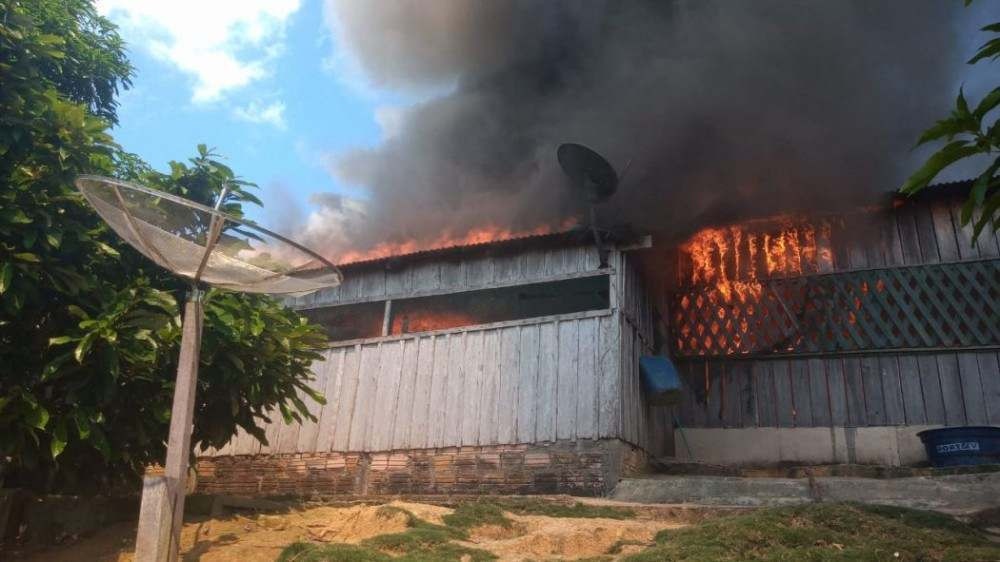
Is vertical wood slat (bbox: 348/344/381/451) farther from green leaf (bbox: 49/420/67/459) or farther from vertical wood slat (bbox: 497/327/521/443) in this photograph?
green leaf (bbox: 49/420/67/459)

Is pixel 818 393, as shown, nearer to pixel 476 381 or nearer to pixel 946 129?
pixel 476 381

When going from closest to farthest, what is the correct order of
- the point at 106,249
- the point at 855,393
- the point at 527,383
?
the point at 106,249, the point at 527,383, the point at 855,393

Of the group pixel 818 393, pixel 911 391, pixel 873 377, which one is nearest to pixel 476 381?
pixel 818 393

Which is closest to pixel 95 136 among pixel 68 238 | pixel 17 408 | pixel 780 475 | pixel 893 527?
pixel 68 238

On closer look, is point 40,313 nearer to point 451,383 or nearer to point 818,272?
point 451,383

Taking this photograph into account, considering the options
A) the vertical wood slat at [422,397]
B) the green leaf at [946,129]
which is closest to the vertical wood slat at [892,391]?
the vertical wood slat at [422,397]

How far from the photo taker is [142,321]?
274 inches

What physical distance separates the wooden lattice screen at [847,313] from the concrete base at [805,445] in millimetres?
1403

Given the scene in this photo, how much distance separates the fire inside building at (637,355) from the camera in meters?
11.1

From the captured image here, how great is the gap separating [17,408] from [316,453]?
6256mm

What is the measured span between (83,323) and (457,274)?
696cm

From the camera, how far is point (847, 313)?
12594 millimetres

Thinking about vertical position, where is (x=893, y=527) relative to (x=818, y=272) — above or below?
below

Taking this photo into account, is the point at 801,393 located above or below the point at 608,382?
above
